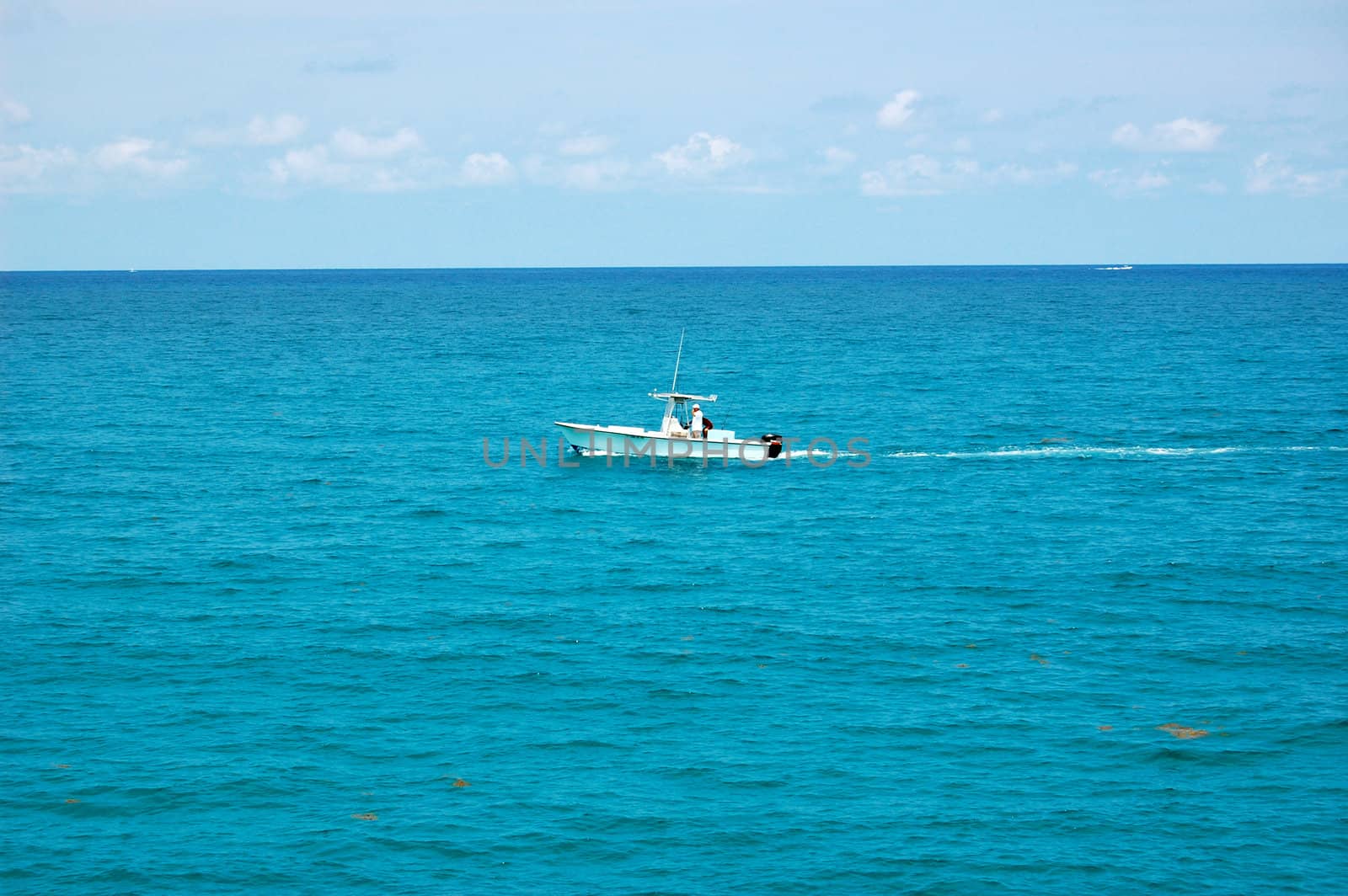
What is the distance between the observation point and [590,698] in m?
33.5

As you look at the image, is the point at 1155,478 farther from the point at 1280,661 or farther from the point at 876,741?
the point at 876,741

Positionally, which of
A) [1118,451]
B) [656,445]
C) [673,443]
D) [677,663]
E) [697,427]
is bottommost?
[677,663]

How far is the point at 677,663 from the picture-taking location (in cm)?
3603

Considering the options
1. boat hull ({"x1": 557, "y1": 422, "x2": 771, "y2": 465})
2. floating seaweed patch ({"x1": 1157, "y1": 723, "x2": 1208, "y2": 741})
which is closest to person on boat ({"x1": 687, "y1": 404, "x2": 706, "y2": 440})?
boat hull ({"x1": 557, "y1": 422, "x2": 771, "y2": 465})

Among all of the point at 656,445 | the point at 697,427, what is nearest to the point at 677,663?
the point at 697,427

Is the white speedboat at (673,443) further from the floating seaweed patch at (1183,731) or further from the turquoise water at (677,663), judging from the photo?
the floating seaweed patch at (1183,731)

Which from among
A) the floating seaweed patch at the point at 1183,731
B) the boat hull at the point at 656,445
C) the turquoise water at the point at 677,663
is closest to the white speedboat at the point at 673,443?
the boat hull at the point at 656,445

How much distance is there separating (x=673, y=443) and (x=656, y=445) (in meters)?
1.22

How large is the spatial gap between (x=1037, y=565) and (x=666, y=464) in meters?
25.3

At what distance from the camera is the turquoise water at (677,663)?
1030 inches

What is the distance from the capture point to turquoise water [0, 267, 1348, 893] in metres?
26.2

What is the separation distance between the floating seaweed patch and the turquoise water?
24cm

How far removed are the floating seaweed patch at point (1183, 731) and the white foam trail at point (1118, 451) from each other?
36962 mm

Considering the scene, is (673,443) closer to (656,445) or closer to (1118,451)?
(656,445)
